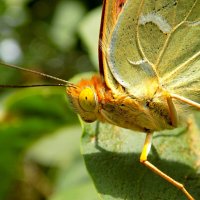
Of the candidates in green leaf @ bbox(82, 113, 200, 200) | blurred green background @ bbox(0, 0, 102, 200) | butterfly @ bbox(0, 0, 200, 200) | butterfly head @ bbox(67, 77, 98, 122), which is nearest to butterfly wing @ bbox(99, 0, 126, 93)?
butterfly @ bbox(0, 0, 200, 200)

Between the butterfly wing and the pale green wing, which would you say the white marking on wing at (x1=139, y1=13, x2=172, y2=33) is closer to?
the pale green wing

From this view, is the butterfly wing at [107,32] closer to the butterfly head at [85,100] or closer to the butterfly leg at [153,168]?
the butterfly head at [85,100]

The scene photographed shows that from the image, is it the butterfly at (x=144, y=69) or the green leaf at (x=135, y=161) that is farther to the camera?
the butterfly at (x=144, y=69)

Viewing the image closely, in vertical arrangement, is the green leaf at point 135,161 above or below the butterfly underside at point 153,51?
below

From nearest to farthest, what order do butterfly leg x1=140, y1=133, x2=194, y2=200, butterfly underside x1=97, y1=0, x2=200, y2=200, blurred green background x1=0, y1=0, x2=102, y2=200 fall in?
butterfly leg x1=140, y1=133, x2=194, y2=200
butterfly underside x1=97, y1=0, x2=200, y2=200
blurred green background x1=0, y1=0, x2=102, y2=200

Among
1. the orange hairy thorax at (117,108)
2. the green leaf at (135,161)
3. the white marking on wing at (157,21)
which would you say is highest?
the white marking on wing at (157,21)

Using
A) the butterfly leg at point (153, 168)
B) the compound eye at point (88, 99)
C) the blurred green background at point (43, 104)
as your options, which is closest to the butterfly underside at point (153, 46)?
the compound eye at point (88, 99)

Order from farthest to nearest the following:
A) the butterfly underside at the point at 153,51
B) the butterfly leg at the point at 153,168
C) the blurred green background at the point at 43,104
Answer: the blurred green background at the point at 43,104 < the butterfly underside at the point at 153,51 < the butterfly leg at the point at 153,168

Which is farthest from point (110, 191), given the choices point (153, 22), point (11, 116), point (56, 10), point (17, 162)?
point (56, 10)
